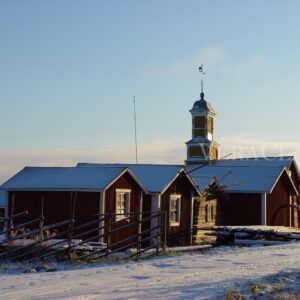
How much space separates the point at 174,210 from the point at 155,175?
1.95m

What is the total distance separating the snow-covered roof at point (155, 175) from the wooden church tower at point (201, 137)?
13899 millimetres

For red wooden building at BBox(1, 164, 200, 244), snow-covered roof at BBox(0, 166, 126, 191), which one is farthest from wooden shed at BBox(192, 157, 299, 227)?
snow-covered roof at BBox(0, 166, 126, 191)

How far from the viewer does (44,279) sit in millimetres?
12219

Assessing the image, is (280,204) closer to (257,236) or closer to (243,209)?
(243,209)

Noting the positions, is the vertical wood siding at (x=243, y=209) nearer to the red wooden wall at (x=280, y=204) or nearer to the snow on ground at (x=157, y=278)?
the red wooden wall at (x=280, y=204)

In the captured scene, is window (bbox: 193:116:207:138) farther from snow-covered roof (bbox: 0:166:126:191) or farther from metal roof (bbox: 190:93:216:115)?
snow-covered roof (bbox: 0:166:126:191)

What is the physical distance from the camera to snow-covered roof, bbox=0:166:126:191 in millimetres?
24797

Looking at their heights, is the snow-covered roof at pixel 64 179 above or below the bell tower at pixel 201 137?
below

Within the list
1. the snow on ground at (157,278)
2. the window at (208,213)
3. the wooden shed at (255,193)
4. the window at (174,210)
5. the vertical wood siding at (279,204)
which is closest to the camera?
the snow on ground at (157,278)

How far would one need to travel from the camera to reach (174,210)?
95.9ft

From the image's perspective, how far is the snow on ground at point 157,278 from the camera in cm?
1048

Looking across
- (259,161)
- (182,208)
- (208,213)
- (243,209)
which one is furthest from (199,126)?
(182,208)

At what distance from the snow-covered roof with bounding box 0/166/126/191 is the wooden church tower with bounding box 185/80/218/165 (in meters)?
18.3

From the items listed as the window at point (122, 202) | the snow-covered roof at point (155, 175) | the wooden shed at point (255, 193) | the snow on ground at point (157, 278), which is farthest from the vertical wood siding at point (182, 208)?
the snow on ground at point (157, 278)
